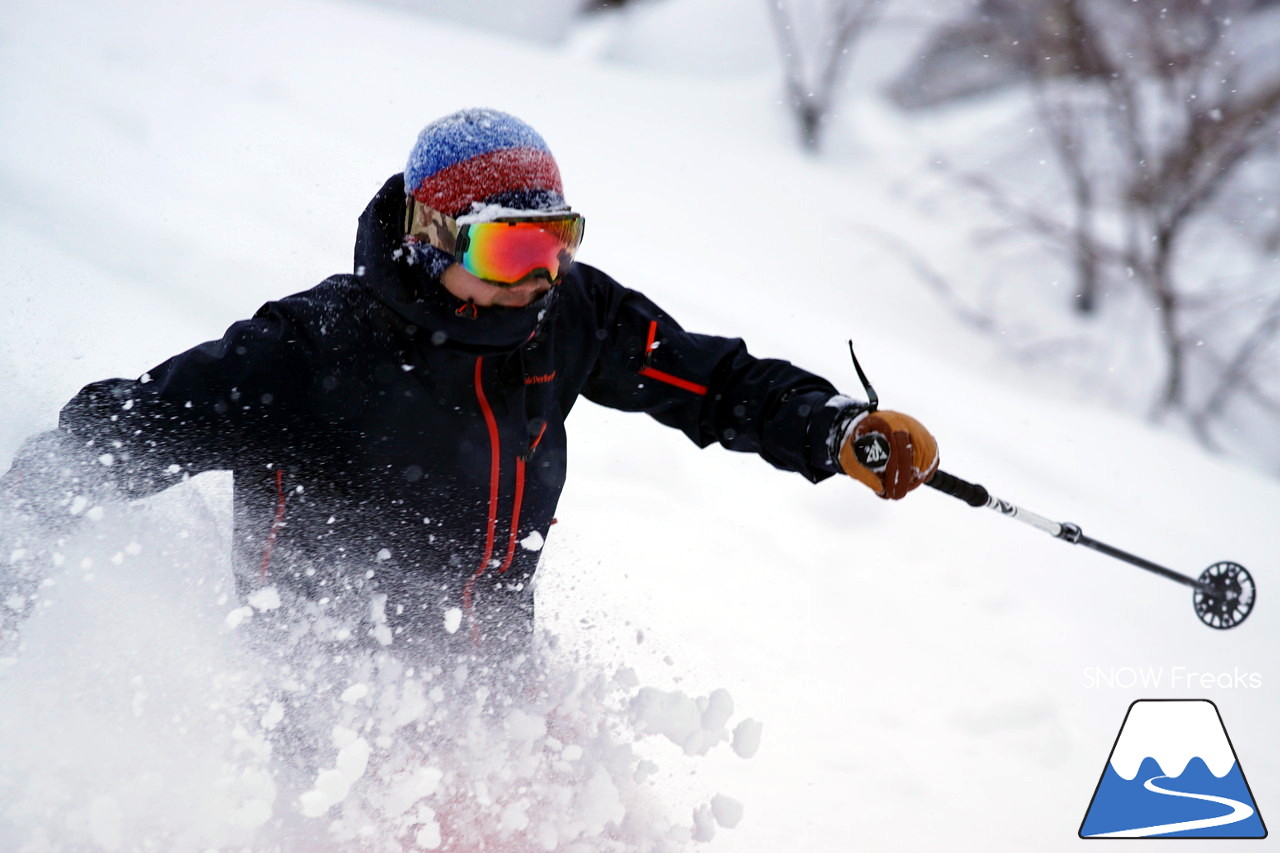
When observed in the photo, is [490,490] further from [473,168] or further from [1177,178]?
[1177,178]

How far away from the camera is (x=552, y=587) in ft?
8.57

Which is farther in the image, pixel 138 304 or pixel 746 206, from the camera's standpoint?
pixel 746 206

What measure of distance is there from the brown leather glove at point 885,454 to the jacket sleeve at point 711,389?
6cm

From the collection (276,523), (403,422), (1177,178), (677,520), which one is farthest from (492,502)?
(1177,178)

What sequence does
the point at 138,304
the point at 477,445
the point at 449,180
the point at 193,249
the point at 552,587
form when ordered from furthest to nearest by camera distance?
the point at 193,249 → the point at 138,304 → the point at 552,587 → the point at 477,445 → the point at 449,180

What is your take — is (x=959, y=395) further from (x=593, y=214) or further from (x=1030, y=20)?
(x=1030, y=20)

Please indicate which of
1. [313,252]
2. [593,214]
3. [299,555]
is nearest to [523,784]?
[299,555]

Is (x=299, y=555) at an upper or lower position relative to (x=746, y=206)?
lower

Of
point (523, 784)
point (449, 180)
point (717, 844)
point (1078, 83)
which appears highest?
point (1078, 83)

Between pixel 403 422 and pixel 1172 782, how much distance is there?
240 cm

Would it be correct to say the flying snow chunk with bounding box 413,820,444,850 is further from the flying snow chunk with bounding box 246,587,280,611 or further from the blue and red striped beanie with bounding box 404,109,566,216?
the blue and red striped beanie with bounding box 404,109,566,216

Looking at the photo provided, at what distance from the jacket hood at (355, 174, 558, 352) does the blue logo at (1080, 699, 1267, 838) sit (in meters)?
2.01

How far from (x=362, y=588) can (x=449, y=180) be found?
82 cm

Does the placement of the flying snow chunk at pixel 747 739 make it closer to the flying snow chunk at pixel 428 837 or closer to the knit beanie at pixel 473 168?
the flying snow chunk at pixel 428 837
